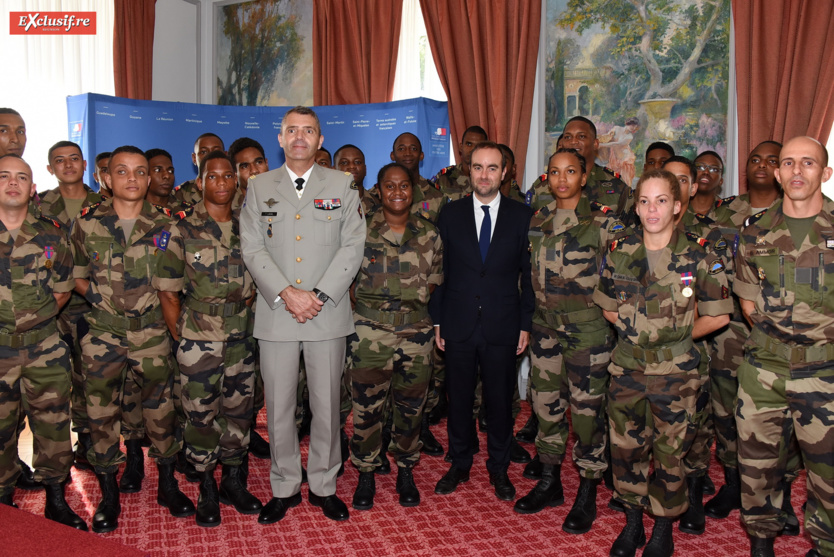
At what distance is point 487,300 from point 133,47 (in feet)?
19.0

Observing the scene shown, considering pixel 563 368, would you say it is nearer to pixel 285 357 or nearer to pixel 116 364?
pixel 285 357

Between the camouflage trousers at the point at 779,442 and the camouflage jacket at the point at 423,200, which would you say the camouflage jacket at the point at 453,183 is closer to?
the camouflage jacket at the point at 423,200

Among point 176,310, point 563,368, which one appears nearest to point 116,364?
point 176,310

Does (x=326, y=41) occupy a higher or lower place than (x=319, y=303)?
higher

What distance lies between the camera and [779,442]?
2.90 m

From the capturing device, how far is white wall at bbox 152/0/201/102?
780 cm

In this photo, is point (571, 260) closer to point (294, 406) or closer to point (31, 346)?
point (294, 406)

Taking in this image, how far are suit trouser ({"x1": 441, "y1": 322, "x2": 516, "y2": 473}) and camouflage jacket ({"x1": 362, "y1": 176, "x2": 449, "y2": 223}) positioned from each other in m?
1.40

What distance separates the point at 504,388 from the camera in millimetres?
3639

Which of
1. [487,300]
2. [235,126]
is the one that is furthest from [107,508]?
[235,126]

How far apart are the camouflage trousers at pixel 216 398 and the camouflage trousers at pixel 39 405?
56 cm

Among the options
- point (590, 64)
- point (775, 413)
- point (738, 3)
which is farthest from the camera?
point (590, 64)

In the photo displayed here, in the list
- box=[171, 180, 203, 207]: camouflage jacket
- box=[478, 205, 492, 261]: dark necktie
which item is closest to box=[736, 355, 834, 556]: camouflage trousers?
box=[478, 205, 492, 261]: dark necktie

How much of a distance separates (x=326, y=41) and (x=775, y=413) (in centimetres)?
596
